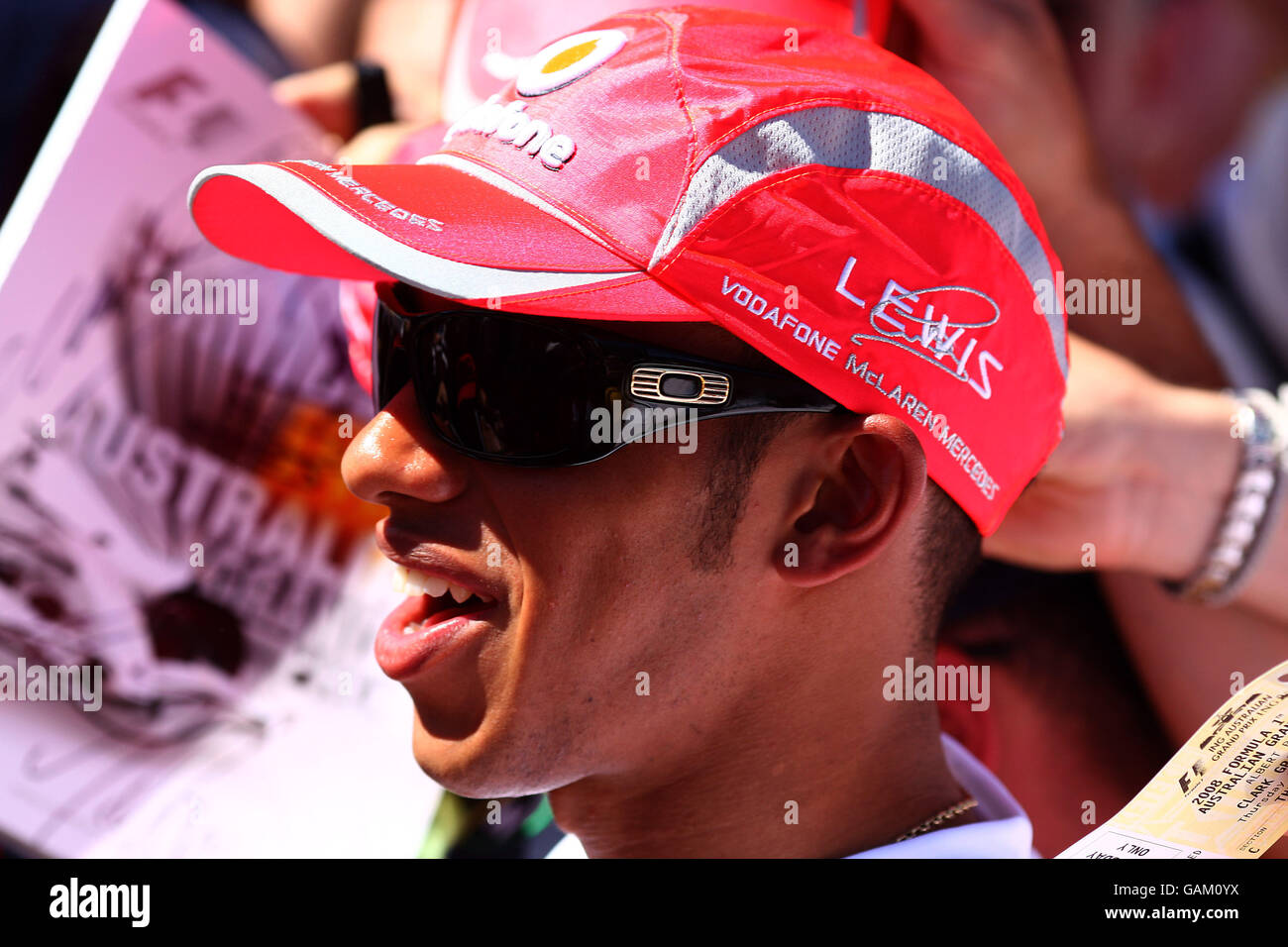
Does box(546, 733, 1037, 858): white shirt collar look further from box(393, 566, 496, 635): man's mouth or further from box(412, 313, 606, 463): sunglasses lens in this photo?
Result: box(412, 313, 606, 463): sunglasses lens

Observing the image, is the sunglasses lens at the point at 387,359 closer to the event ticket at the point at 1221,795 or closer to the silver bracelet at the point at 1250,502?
the event ticket at the point at 1221,795

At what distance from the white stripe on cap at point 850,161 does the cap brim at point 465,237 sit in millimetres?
61

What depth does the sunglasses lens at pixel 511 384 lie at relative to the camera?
1.42m

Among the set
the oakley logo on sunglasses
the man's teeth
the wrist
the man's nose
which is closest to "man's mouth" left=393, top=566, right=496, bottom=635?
the man's teeth

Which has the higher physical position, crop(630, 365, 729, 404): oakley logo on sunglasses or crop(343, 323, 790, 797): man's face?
crop(630, 365, 729, 404): oakley logo on sunglasses

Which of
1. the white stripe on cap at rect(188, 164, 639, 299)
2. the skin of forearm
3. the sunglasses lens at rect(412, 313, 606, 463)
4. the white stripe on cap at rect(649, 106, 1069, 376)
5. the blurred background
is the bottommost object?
the blurred background

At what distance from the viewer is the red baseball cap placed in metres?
1.37

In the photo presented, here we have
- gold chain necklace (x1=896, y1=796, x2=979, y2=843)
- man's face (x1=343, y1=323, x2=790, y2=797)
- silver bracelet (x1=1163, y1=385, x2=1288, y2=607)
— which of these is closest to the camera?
man's face (x1=343, y1=323, x2=790, y2=797)

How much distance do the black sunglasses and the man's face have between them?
4cm

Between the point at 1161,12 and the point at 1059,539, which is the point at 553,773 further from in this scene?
the point at 1161,12

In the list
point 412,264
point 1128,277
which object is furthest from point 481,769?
point 1128,277

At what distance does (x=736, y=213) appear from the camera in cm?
138

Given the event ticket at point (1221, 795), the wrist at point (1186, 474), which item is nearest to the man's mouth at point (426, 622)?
the event ticket at point (1221, 795)

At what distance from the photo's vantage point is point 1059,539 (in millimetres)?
2199
